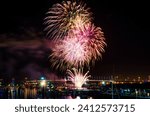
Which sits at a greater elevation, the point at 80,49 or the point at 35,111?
the point at 80,49

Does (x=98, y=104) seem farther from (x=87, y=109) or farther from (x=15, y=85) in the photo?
(x=15, y=85)

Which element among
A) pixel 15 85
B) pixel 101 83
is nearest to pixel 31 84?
pixel 15 85

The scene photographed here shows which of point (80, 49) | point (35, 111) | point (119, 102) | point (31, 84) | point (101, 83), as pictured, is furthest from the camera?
point (31, 84)

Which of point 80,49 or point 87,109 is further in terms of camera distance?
point 80,49

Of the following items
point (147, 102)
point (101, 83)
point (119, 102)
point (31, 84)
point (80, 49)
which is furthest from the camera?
point (31, 84)

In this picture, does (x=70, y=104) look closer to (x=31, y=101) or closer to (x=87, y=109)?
(x=87, y=109)

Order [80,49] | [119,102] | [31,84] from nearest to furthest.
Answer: [119,102] → [80,49] → [31,84]

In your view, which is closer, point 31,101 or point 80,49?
A: point 31,101

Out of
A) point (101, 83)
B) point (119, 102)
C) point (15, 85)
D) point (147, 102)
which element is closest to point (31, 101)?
point (119, 102)

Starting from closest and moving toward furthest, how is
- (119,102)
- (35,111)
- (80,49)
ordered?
(35,111)
(119,102)
(80,49)
